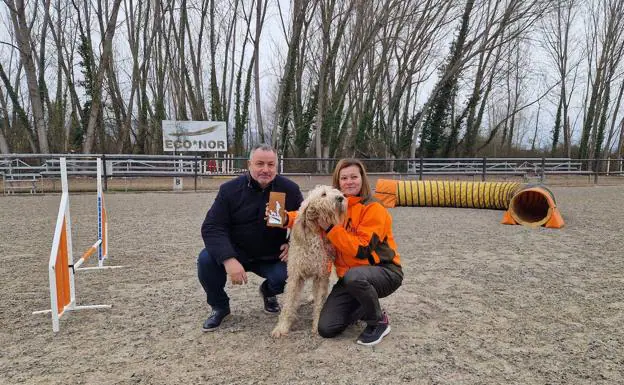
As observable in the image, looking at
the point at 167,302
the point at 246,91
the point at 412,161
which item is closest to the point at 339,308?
the point at 167,302

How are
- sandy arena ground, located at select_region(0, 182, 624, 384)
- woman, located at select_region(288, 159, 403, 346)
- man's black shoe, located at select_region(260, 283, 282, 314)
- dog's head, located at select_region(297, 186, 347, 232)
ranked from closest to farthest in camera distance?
sandy arena ground, located at select_region(0, 182, 624, 384) → dog's head, located at select_region(297, 186, 347, 232) → woman, located at select_region(288, 159, 403, 346) → man's black shoe, located at select_region(260, 283, 282, 314)

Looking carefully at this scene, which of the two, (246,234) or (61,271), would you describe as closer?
(61,271)

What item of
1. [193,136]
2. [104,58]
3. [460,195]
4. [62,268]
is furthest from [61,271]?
[193,136]

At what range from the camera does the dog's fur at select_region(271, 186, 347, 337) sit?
283 centimetres

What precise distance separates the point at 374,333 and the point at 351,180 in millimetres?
1143

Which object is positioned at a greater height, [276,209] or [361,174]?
[361,174]

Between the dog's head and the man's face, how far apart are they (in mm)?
522

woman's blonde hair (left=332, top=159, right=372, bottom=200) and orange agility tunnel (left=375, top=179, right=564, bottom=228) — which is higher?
woman's blonde hair (left=332, top=159, right=372, bottom=200)

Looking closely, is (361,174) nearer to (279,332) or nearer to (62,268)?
(279,332)

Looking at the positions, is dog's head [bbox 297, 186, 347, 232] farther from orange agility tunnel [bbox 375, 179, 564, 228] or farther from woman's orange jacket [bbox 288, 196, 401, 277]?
orange agility tunnel [bbox 375, 179, 564, 228]

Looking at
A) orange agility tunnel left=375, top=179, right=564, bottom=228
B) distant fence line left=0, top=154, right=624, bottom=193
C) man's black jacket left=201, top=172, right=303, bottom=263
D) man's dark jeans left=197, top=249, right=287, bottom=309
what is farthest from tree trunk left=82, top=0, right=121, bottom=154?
man's dark jeans left=197, top=249, right=287, bottom=309

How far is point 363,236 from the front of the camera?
117 inches

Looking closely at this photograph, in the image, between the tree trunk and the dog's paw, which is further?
the tree trunk

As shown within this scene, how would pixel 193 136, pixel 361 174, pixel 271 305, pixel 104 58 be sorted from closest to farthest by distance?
pixel 361 174 < pixel 271 305 < pixel 104 58 < pixel 193 136
